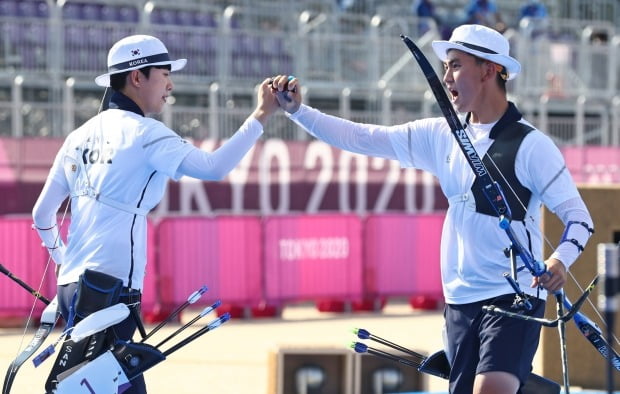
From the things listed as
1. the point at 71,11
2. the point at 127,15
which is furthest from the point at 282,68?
the point at 71,11

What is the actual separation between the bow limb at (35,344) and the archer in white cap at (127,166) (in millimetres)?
245

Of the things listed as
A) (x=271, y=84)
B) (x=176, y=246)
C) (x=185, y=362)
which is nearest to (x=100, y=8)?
(x=176, y=246)

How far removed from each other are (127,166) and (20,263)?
895cm

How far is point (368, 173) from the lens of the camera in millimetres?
19453

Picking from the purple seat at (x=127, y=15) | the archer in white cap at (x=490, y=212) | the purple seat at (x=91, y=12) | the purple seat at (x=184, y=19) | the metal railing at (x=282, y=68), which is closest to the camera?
the archer in white cap at (x=490, y=212)

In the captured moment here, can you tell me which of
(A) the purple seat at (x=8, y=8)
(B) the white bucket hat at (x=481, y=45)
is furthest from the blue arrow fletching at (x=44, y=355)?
(A) the purple seat at (x=8, y=8)

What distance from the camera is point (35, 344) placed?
19.6 feet

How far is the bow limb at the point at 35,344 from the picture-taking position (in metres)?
5.94

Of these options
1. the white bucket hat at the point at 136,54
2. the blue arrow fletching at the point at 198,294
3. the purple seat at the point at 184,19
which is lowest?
the blue arrow fletching at the point at 198,294

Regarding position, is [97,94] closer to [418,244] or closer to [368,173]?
[368,173]

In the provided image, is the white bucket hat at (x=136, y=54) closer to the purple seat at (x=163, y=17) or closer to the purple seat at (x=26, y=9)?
the purple seat at (x=26, y=9)

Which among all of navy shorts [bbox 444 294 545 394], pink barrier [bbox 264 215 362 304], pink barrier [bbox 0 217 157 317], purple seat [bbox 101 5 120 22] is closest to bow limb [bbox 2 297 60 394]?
navy shorts [bbox 444 294 545 394]

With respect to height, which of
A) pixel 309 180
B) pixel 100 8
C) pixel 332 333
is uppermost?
pixel 100 8

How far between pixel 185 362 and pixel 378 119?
1012 centimetres
